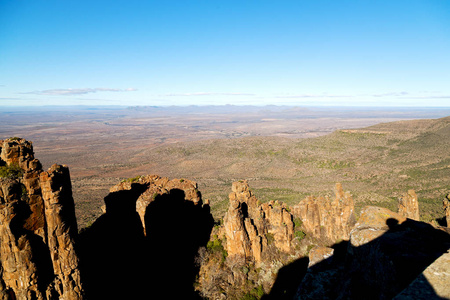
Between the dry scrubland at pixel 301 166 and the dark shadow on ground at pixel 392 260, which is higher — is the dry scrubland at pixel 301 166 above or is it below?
below

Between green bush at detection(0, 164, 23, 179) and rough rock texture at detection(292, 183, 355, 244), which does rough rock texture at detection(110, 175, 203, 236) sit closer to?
green bush at detection(0, 164, 23, 179)

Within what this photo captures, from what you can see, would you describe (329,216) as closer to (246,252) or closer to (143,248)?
(246,252)

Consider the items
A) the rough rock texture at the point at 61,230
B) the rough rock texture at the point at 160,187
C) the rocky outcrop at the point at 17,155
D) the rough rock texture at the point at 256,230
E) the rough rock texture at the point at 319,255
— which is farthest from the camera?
the rough rock texture at the point at 160,187

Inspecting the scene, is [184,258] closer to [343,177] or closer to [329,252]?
[329,252]

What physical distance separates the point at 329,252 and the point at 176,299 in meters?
13.1

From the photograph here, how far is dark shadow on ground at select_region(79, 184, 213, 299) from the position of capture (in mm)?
20266

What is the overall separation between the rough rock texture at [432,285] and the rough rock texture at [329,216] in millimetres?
22132

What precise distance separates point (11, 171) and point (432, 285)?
1721cm

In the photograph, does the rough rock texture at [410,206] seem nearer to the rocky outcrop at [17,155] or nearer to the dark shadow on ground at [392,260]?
the dark shadow on ground at [392,260]

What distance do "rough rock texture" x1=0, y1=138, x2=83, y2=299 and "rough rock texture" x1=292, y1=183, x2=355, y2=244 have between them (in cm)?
2116

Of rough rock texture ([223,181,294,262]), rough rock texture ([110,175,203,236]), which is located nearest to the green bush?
rough rock texture ([110,175,203,236])

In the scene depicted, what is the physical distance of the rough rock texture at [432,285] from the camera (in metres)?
4.04

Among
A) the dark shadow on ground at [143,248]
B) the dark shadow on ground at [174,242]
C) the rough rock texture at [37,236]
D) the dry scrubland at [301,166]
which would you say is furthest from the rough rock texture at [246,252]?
the dry scrubland at [301,166]

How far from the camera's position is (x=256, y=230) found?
24344 mm
